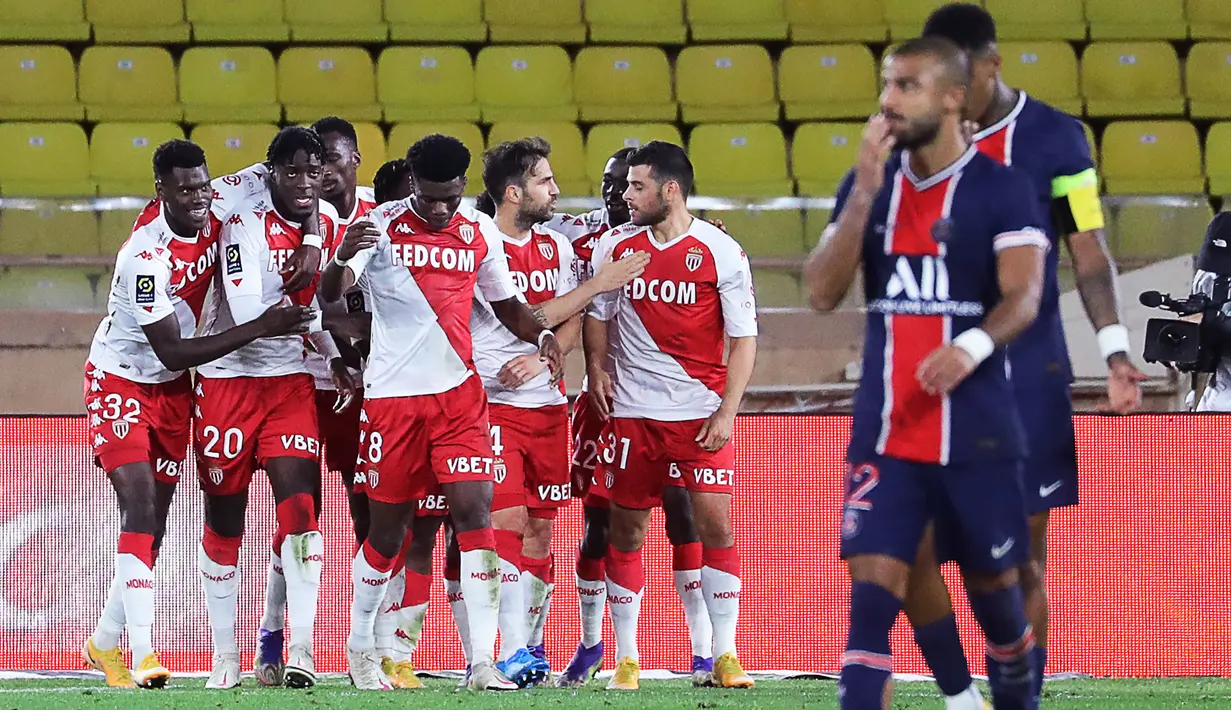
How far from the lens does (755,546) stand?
876cm

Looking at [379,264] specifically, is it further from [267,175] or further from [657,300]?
[657,300]

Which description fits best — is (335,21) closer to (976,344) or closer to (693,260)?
(693,260)

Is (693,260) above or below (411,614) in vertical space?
above

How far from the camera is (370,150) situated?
13.9m

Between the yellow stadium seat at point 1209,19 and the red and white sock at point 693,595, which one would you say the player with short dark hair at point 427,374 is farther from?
the yellow stadium seat at point 1209,19

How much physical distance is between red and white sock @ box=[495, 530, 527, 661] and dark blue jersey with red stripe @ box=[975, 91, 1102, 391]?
9.10ft

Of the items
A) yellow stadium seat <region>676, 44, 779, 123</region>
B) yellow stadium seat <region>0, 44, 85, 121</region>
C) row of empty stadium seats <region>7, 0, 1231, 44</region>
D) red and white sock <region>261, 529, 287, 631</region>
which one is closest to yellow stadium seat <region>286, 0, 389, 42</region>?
row of empty stadium seats <region>7, 0, 1231, 44</region>

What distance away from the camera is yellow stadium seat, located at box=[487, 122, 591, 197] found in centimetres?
1402

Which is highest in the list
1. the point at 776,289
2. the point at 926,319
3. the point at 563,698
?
the point at 776,289

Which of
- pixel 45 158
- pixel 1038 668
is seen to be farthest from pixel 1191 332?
pixel 45 158

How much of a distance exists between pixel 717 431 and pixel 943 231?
10.7 ft

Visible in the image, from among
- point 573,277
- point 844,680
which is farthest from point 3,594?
point 844,680

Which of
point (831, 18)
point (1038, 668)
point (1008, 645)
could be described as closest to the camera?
point (1008, 645)

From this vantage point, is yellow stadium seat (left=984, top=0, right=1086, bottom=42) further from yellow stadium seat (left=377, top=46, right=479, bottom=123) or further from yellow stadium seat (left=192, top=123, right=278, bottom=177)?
yellow stadium seat (left=192, top=123, right=278, bottom=177)
